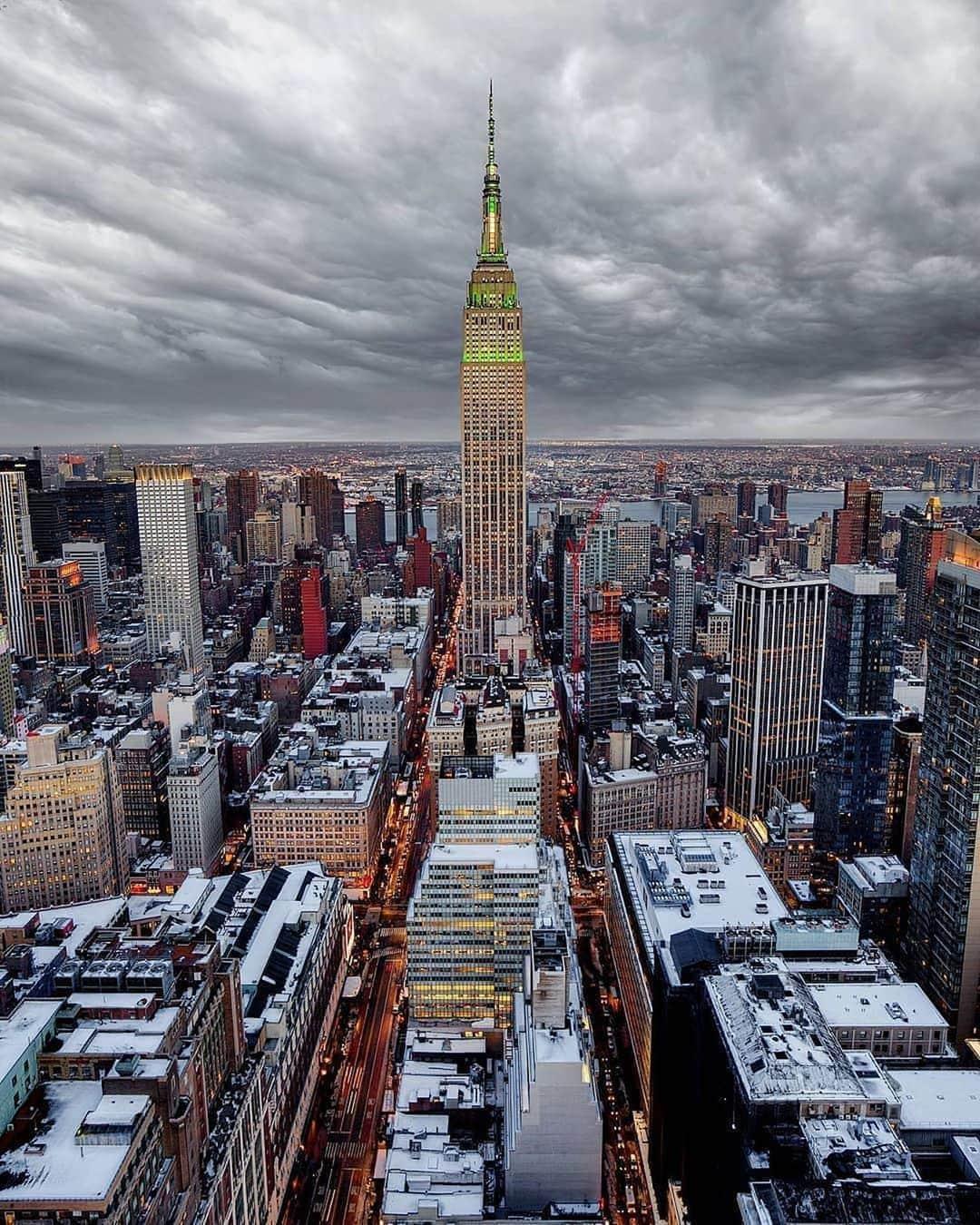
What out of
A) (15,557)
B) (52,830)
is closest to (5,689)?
(15,557)

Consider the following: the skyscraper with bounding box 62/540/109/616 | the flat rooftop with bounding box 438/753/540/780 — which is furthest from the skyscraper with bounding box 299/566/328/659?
the flat rooftop with bounding box 438/753/540/780

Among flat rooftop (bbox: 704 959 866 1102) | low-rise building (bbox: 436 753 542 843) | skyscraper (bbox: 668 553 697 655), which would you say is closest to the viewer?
flat rooftop (bbox: 704 959 866 1102)

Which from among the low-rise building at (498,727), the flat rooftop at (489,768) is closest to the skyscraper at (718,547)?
the low-rise building at (498,727)

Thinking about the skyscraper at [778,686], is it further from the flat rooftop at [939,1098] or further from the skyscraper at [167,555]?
the skyscraper at [167,555]

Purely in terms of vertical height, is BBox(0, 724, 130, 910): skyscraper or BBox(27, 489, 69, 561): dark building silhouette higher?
BBox(27, 489, 69, 561): dark building silhouette

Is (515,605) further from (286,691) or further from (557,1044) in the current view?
(557,1044)

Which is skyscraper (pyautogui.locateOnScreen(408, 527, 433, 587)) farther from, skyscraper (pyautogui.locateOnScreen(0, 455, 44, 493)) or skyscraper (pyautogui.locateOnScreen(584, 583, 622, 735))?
skyscraper (pyautogui.locateOnScreen(584, 583, 622, 735))

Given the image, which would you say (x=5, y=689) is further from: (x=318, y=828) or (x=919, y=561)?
(x=919, y=561)
